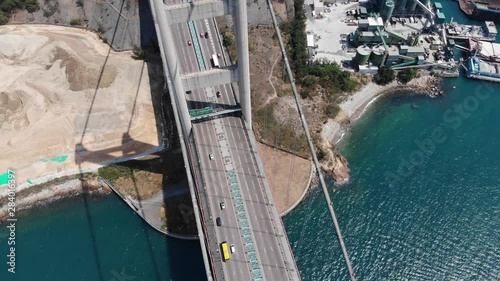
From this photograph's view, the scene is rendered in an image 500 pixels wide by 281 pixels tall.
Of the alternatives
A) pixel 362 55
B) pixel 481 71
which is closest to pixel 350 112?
pixel 362 55

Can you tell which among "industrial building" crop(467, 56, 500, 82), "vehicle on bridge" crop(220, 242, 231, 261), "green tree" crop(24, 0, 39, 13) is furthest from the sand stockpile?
"industrial building" crop(467, 56, 500, 82)

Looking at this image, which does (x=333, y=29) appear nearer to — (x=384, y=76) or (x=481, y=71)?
(x=384, y=76)

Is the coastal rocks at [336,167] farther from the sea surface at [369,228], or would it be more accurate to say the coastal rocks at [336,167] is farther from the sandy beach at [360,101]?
the sandy beach at [360,101]

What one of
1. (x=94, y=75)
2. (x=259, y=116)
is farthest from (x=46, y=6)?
(x=259, y=116)

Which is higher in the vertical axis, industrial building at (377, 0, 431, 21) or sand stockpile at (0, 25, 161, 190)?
industrial building at (377, 0, 431, 21)

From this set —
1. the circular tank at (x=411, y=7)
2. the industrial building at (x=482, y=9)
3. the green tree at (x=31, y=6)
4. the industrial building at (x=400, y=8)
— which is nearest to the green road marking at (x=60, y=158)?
the green tree at (x=31, y=6)

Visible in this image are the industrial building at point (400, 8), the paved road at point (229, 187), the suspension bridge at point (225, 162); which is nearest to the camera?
the suspension bridge at point (225, 162)

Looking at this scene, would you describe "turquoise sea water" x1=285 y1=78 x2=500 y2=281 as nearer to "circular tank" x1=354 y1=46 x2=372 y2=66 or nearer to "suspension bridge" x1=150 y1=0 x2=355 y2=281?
"circular tank" x1=354 y1=46 x2=372 y2=66
